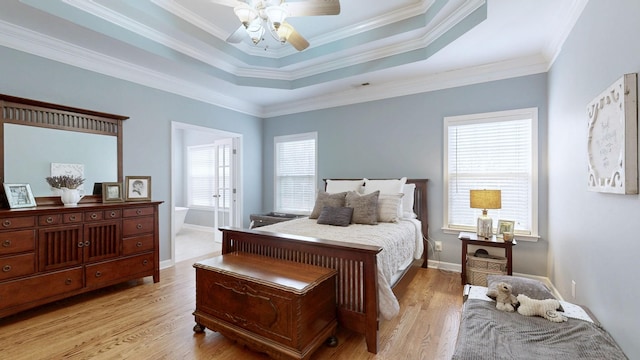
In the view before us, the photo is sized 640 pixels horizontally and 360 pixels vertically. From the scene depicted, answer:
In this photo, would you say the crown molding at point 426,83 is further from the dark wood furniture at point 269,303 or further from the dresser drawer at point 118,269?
the dresser drawer at point 118,269

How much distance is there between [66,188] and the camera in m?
2.74

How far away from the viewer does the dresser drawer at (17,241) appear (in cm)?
221

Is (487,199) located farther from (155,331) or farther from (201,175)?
(201,175)

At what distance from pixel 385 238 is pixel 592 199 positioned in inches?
→ 56.2

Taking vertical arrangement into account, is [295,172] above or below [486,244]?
above

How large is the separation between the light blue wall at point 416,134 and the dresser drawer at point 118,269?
274 centimetres

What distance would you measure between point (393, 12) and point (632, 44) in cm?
204

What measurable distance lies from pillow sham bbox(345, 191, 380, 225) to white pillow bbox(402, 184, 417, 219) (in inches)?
21.6

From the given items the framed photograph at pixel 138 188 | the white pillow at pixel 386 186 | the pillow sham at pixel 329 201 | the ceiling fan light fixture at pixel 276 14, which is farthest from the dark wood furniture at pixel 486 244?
the framed photograph at pixel 138 188

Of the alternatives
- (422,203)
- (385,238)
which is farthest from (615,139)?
(422,203)

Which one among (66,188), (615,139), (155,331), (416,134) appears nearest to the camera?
(615,139)

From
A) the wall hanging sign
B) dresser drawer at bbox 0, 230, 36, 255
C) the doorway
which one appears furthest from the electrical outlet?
dresser drawer at bbox 0, 230, 36, 255

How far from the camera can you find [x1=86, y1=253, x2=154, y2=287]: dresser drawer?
2.73 metres

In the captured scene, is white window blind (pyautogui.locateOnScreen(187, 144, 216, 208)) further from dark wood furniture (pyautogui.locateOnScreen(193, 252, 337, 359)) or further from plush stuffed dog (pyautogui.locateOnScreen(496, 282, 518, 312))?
plush stuffed dog (pyautogui.locateOnScreen(496, 282, 518, 312))
